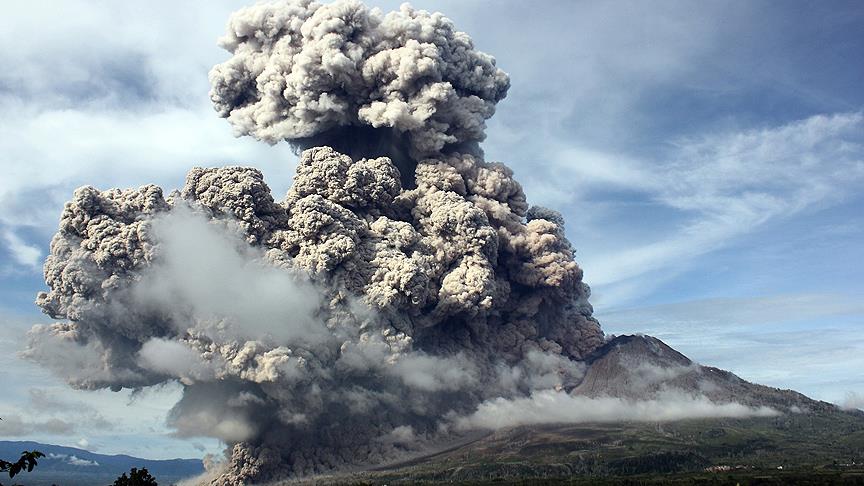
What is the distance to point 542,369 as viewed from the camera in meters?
86.0

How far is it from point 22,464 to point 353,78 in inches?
2591

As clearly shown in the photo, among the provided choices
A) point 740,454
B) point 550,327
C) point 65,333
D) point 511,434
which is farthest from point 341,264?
Answer: point 740,454

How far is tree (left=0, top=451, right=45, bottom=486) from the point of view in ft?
31.9

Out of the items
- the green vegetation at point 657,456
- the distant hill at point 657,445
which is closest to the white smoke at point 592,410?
the distant hill at point 657,445

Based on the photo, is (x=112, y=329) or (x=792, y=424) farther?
(x=792, y=424)

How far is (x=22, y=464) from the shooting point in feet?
32.2

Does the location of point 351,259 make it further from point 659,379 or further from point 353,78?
point 659,379

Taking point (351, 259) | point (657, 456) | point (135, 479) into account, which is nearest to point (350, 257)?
point (351, 259)

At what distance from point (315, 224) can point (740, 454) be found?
7734 centimetres

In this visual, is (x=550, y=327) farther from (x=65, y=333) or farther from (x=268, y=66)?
(x=65, y=333)

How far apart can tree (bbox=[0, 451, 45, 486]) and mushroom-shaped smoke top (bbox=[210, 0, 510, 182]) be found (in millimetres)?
61380

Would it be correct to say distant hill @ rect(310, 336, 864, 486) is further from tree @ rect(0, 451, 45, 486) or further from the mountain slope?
tree @ rect(0, 451, 45, 486)

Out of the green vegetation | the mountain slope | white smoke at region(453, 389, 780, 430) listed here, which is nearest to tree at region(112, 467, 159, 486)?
the green vegetation

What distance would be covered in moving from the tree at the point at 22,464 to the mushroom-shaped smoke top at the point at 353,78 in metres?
61.4
